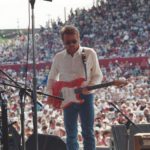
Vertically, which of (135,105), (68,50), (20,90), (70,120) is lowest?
(135,105)

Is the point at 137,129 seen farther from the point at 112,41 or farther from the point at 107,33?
the point at 107,33

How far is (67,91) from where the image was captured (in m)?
4.45

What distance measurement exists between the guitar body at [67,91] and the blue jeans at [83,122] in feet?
0.14

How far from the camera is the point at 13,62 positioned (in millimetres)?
28547

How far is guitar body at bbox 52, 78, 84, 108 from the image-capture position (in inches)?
175

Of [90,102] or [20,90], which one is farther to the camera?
[90,102]

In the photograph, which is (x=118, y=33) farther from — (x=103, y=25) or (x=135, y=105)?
(x=135, y=105)

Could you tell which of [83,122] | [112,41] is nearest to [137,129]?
[83,122]

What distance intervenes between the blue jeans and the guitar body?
0.14 ft

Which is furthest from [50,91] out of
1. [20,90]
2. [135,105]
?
[135,105]

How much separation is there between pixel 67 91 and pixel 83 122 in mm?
289

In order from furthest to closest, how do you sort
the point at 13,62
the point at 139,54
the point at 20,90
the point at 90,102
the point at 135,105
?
the point at 13,62
the point at 139,54
the point at 135,105
the point at 90,102
the point at 20,90

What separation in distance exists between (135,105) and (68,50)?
818 centimetres

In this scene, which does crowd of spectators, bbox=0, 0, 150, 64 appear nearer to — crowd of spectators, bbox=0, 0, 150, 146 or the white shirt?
crowd of spectators, bbox=0, 0, 150, 146
